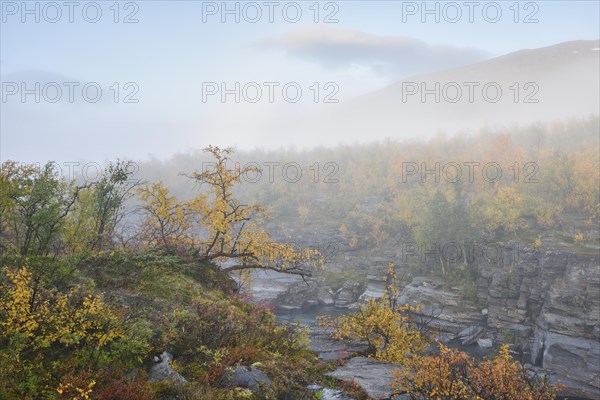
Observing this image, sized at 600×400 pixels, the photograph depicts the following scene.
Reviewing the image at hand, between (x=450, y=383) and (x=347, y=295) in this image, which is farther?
(x=347, y=295)

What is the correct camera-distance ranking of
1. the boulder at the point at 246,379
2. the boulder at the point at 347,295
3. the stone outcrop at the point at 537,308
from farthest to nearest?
the boulder at the point at 347,295, the stone outcrop at the point at 537,308, the boulder at the point at 246,379

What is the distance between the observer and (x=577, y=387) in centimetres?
3225

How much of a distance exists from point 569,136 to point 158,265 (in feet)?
359

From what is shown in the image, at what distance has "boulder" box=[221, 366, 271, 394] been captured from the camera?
9617 millimetres

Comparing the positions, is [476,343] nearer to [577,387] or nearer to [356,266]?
[577,387]

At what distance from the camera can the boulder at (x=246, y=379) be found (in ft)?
31.6

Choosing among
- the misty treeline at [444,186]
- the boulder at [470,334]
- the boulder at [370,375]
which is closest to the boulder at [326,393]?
the boulder at [370,375]

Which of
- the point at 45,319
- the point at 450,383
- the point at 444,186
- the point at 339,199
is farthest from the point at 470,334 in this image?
the point at 339,199

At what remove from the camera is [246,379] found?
9.80 m

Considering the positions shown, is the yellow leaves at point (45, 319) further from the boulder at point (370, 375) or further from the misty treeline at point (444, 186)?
the misty treeline at point (444, 186)

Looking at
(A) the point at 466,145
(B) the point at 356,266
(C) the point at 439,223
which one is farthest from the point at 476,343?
(A) the point at 466,145

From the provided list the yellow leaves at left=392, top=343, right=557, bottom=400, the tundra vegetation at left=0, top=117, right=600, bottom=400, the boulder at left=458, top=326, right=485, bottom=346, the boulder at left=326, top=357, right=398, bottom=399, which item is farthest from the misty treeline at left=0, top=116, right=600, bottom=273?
the boulder at left=458, top=326, right=485, bottom=346

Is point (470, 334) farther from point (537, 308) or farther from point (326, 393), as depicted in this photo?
point (326, 393)

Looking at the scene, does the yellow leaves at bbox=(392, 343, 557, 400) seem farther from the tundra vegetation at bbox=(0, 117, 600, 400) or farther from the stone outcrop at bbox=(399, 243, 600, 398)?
the stone outcrop at bbox=(399, 243, 600, 398)
